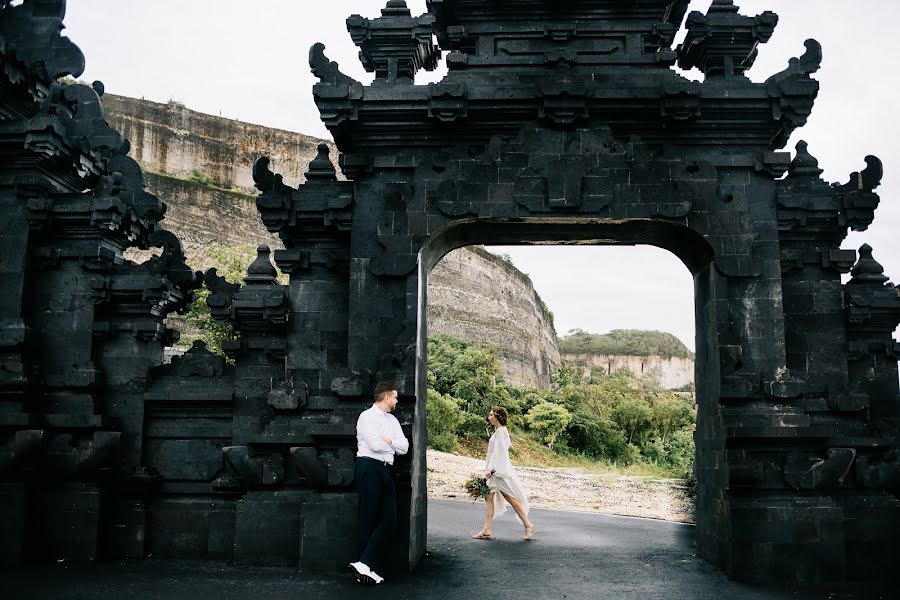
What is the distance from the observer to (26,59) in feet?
33.6

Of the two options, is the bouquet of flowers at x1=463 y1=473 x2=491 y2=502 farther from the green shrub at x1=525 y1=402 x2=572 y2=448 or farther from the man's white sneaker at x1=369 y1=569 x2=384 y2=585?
the green shrub at x1=525 y1=402 x2=572 y2=448

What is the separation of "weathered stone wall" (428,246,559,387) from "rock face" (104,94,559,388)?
0.21 feet

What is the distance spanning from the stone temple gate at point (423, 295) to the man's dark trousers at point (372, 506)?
54cm

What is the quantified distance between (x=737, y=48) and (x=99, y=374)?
8.21 m

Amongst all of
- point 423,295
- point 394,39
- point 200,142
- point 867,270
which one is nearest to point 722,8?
point 867,270

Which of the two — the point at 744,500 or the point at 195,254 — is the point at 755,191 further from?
the point at 195,254

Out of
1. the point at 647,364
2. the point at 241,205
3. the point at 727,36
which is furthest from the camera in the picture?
the point at 647,364

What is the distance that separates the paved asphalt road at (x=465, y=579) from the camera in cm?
755

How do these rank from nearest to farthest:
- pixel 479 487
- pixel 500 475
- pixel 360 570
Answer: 1. pixel 360 570
2. pixel 500 475
3. pixel 479 487

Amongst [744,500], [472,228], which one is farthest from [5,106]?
[744,500]

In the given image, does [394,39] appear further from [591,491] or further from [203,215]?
[203,215]

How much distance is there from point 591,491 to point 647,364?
202ft

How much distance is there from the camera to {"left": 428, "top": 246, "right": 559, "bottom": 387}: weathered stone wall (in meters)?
46.2

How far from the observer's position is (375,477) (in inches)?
311
